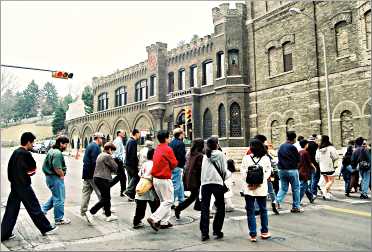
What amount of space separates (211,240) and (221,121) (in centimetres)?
2083

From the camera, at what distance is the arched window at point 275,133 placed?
2309 cm

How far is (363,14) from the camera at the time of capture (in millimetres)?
17781

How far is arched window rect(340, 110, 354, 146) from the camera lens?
18.6 meters

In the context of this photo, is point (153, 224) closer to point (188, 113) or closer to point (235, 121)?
point (235, 121)

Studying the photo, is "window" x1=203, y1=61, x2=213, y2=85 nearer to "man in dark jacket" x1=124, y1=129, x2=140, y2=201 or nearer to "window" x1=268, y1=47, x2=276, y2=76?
"window" x1=268, y1=47, x2=276, y2=76

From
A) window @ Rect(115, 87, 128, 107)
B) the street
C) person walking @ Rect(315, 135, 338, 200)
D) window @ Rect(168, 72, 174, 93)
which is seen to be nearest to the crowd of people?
the street

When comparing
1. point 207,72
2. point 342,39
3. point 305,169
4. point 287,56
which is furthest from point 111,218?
point 207,72

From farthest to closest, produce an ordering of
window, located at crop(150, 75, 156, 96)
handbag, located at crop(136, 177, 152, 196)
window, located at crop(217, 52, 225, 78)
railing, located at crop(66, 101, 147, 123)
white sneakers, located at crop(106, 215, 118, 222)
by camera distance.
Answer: railing, located at crop(66, 101, 147, 123) < window, located at crop(150, 75, 156, 96) < window, located at crop(217, 52, 225, 78) < white sneakers, located at crop(106, 215, 118, 222) < handbag, located at crop(136, 177, 152, 196)

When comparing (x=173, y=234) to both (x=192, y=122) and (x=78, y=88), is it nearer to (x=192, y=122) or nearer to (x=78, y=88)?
(x=192, y=122)

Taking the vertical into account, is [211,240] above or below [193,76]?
below

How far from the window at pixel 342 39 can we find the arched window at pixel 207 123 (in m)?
11.6

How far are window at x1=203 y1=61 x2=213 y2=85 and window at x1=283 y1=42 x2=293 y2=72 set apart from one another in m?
7.67

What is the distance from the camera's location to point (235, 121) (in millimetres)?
25641

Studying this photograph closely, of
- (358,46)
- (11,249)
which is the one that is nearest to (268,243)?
(11,249)
